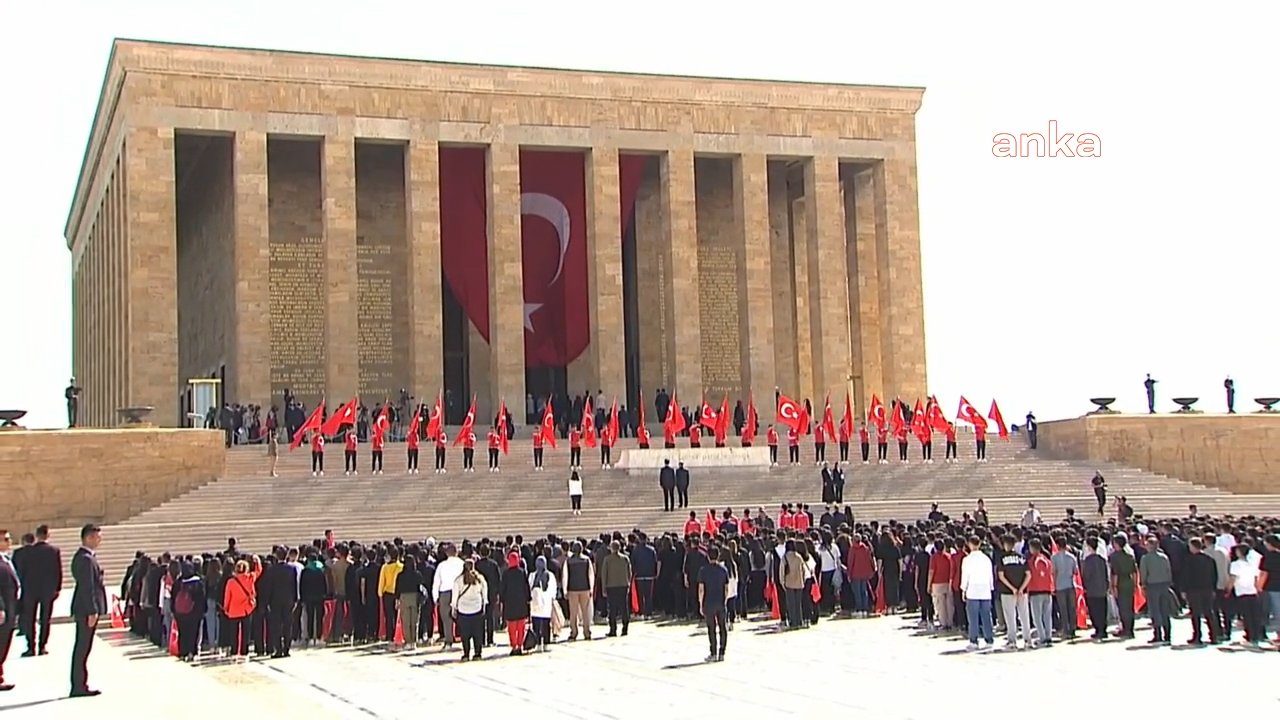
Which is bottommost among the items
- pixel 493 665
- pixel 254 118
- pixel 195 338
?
pixel 493 665

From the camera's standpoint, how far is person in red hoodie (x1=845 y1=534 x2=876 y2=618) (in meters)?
17.8

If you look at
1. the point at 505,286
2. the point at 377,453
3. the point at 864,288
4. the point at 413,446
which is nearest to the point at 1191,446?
the point at 864,288

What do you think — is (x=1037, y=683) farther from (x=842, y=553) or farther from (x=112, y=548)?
(x=112, y=548)

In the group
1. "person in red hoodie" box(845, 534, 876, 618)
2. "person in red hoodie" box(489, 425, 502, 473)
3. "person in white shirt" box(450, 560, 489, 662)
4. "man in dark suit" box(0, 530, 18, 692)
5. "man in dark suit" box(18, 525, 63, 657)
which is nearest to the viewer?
"man in dark suit" box(0, 530, 18, 692)

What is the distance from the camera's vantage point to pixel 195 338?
1766 inches

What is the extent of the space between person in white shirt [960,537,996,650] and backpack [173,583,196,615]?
756 cm

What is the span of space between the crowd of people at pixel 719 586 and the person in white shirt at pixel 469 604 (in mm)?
16

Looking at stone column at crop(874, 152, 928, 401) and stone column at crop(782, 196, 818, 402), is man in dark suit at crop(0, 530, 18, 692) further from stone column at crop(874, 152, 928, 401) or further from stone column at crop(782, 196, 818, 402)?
stone column at crop(782, 196, 818, 402)

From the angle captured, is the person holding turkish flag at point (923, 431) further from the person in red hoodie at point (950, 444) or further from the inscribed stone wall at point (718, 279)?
the inscribed stone wall at point (718, 279)

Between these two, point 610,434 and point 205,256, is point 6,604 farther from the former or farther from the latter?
point 205,256

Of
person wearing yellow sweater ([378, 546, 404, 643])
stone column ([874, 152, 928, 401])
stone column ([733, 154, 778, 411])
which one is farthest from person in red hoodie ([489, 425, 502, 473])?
stone column ([874, 152, 928, 401])

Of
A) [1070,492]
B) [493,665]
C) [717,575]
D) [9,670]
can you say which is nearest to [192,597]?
[9,670]

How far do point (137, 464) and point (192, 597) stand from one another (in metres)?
13.6

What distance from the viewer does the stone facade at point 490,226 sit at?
36.4m
